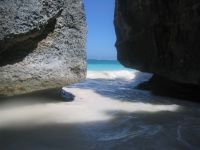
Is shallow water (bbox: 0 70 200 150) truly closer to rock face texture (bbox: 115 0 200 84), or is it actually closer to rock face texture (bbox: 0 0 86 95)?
rock face texture (bbox: 0 0 86 95)

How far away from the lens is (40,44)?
4488 mm

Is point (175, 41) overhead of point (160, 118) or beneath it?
overhead

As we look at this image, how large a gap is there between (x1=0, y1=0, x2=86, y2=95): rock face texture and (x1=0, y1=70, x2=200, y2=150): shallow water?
0.55 metres

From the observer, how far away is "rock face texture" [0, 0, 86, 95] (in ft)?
12.8

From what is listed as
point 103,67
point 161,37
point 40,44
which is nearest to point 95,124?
point 40,44

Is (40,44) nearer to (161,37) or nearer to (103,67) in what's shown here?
(161,37)

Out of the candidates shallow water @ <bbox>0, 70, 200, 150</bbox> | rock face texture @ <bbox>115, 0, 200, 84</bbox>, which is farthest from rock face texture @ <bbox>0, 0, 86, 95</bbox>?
rock face texture @ <bbox>115, 0, 200, 84</bbox>

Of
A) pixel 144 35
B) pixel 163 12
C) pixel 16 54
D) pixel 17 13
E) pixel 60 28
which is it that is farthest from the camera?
pixel 144 35

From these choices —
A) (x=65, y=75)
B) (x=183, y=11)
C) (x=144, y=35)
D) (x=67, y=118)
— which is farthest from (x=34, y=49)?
(x=144, y=35)

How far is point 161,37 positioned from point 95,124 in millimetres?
3693

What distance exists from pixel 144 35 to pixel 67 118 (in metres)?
3.94

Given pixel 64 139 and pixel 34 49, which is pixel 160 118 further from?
pixel 34 49

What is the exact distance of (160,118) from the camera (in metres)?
4.91

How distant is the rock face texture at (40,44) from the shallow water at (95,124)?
0.55 m
